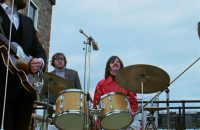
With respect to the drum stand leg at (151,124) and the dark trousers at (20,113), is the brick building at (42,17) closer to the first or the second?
the drum stand leg at (151,124)

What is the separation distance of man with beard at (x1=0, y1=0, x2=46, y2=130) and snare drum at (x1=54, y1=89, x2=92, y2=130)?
1948mm

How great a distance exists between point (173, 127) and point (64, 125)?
148 inches

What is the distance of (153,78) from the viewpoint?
16.9ft

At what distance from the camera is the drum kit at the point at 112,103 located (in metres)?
5.03

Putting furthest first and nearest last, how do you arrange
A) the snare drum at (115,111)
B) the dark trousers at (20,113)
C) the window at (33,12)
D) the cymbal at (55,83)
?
the window at (33,12), the cymbal at (55,83), the snare drum at (115,111), the dark trousers at (20,113)

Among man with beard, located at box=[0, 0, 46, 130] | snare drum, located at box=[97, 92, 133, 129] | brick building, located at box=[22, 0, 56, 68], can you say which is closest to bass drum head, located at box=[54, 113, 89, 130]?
snare drum, located at box=[97, 92, 133, 129]

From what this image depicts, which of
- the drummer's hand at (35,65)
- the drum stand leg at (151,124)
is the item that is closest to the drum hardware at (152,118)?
the drum stand leg at (151,124)

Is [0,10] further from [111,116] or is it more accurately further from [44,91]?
[44,91]

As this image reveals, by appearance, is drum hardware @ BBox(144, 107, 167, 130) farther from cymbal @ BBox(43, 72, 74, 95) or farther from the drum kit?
cymbal @ BBox(43, 72, 74, 95)

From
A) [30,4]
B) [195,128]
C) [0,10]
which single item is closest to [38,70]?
[0,10]

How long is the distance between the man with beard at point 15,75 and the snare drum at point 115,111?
205 cm

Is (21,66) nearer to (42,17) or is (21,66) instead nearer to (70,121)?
(70,121)

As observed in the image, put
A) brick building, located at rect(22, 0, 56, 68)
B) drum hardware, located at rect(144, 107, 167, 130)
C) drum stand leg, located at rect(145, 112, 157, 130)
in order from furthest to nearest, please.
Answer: brick building, located at rect(22, 0, 56, 68)
drum stand leg, located at rect(145, 112, 157, 130)
drum hardware, located at rect(144, 107, 167, 130)

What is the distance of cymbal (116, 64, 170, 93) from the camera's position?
5086 millimetres
